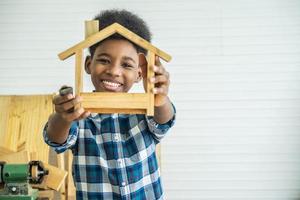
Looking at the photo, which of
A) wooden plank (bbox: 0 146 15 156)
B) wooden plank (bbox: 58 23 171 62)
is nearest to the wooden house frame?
wooden plank (bbox: 58 23 171 62)

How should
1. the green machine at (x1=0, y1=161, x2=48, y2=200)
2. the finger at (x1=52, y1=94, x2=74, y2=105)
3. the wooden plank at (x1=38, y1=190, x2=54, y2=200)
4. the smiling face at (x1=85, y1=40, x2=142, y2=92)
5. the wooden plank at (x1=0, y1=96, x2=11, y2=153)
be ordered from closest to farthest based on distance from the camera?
the finger at (x1=52, y1=94, x2=74, y2=105), the smiling face at (x1=85, y1=40, x2=142, y2=92), the green machine at (x1=0, y1=161, x2=48, y2=200), the wooden plank at (x1=38, y1=190, x2=54, y2=200), the wooden plank at (x1=0, y1=96, x2=11, y2=153)

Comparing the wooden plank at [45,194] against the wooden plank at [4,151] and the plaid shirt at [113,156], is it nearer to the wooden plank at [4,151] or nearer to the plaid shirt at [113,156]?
the wooden plank at [4,151]

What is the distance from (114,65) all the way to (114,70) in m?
0.02

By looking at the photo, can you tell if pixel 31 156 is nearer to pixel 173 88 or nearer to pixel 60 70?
pixel 60 70

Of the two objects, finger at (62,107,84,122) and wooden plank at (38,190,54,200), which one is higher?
finger at (62,107,84,122)

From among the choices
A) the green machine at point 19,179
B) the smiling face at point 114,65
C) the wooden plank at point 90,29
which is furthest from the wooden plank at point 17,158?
the wooden plank at point 90,29

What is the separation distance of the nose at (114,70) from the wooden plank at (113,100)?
68 mm

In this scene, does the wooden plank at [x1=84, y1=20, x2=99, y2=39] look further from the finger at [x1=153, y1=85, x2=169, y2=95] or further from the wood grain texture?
the wood grain texture

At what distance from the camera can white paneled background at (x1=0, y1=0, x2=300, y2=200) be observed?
160 cm

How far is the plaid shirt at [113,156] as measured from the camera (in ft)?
2.66

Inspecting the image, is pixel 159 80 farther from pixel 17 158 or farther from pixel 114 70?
pixel 17 158

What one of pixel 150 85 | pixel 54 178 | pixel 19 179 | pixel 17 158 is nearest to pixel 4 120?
pixel 17 158

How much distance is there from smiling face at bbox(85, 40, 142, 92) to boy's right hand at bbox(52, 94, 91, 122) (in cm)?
11

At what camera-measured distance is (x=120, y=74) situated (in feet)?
2.24
